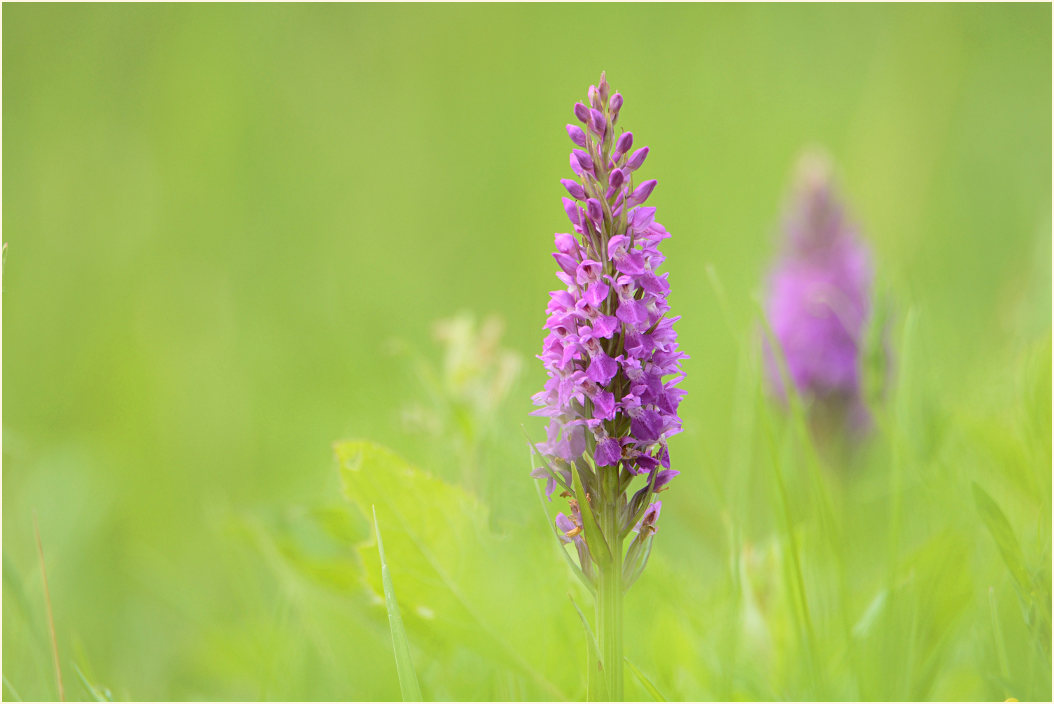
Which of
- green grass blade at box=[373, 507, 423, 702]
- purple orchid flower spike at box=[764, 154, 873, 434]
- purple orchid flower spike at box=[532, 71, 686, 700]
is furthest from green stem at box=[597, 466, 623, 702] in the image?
purple orchid flower spike at box=[764, 154, 873, 434]

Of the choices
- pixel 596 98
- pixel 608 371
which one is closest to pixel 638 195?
pixel 596 98

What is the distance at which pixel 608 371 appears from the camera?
1208mm

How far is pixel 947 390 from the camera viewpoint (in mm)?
2965

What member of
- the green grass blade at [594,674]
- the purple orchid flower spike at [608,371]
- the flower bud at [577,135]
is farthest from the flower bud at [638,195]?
the green grass blade at [594,674]

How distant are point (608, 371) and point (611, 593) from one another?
300 millimetres

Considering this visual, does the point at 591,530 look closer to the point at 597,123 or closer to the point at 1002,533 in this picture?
the point at 597,123

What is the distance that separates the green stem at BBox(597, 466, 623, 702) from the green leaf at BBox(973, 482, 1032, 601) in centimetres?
65

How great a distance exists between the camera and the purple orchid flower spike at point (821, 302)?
327cm

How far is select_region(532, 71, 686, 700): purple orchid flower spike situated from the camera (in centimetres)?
122

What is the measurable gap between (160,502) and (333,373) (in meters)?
1.14

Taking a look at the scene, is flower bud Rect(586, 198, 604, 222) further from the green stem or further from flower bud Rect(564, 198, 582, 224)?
the green stem

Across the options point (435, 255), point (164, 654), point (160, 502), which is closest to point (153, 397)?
point (160, 502)

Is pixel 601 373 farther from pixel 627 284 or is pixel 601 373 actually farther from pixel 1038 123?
pixel 1038 123

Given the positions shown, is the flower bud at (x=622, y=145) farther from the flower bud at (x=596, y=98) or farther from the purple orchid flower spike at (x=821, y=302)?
the purple orchid flower spike at (x=821, y=302)
